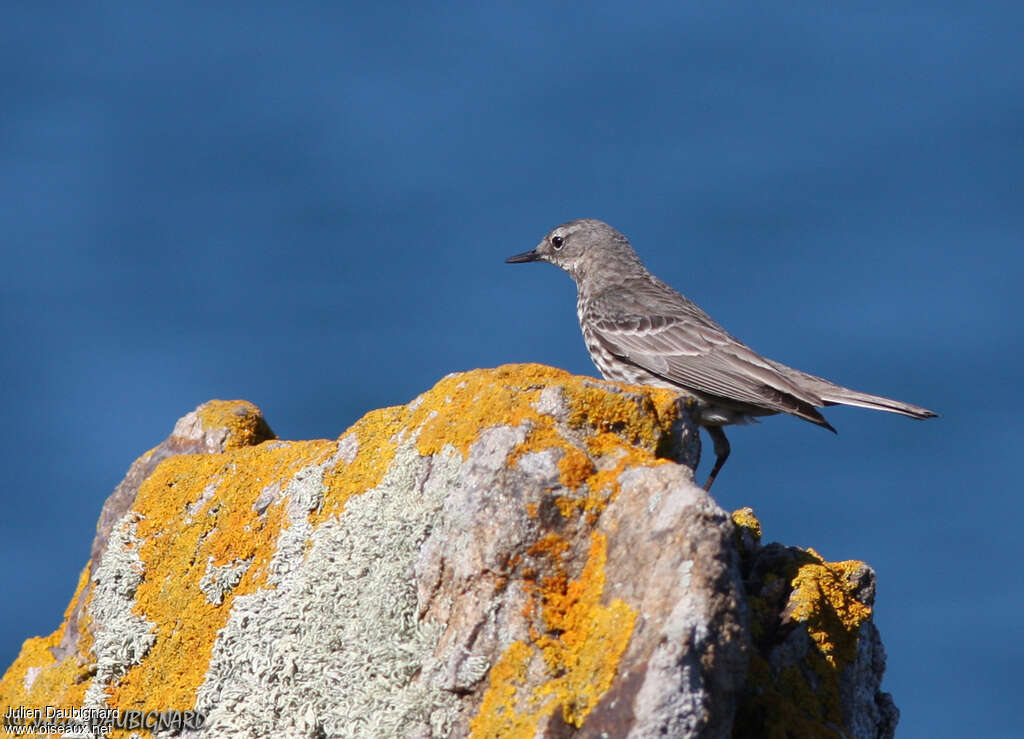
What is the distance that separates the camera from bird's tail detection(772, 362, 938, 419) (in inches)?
313

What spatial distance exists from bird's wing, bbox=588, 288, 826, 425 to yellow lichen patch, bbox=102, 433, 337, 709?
3.79 m

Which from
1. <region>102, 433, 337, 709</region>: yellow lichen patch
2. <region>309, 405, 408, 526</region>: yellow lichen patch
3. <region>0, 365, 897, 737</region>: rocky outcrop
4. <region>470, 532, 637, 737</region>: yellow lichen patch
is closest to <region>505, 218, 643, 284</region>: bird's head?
<region>0, 365, 897, 737</region>: rocky outcrop

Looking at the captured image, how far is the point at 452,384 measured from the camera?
520 cm

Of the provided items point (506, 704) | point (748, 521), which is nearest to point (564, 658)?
point (506, 704)

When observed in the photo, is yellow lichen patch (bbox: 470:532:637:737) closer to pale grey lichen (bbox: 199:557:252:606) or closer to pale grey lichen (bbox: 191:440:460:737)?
pale grey lichen (bbox: 191:440:460:737)

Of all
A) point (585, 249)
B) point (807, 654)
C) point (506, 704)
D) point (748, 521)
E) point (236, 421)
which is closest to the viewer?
point (506, 704)

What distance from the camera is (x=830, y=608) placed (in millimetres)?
5223

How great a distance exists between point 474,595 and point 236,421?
254cm

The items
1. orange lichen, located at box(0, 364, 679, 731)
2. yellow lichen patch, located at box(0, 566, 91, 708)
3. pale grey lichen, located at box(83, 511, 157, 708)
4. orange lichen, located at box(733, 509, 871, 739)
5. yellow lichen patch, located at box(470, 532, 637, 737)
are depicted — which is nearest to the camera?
yellow lichen patch, located at box(470, 532, 637, 737)

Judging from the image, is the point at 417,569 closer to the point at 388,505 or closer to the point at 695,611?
the point at 388,505

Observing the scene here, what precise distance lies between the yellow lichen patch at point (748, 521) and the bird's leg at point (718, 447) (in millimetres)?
2445

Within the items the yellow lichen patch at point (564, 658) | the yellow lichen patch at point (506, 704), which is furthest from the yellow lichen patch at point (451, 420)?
the yellow lichen patch at point (506, 704)

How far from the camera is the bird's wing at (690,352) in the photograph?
8.37 meters

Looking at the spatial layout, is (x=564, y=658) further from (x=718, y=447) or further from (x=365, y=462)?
(x=718, y=447)
